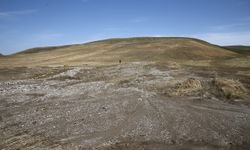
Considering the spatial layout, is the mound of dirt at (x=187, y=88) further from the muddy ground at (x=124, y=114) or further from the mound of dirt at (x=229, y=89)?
the mound of dirt at (x=229, y=89)

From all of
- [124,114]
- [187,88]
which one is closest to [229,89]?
[187,88]

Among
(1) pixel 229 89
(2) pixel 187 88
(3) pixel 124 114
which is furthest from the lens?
(2) pixel 187 88

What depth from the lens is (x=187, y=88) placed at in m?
26.4

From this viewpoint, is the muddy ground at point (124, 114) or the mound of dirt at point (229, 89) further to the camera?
the mound of dirt at point (229, 89)

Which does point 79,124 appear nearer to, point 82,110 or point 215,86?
point 82,110

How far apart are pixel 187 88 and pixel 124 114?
29.6 ft

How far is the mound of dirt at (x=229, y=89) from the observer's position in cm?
2508

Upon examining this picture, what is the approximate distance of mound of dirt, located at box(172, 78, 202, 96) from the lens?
25266 millimetres

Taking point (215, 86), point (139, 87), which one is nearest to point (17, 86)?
point (139, 87)

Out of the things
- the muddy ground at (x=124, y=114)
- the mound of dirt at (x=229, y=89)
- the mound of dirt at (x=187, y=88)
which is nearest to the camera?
the muddy ground at (x=124, y=114)

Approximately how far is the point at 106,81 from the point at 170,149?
17587 millimetres

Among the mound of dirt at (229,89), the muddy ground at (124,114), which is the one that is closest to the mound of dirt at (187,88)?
the muddy ground at (124,114)

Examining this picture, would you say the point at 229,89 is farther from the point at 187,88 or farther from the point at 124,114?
the point at 124,114

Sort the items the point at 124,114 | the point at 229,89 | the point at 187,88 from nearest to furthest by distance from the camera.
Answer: the point at 124,114 < the point at 229,89 < the point at 187,88
